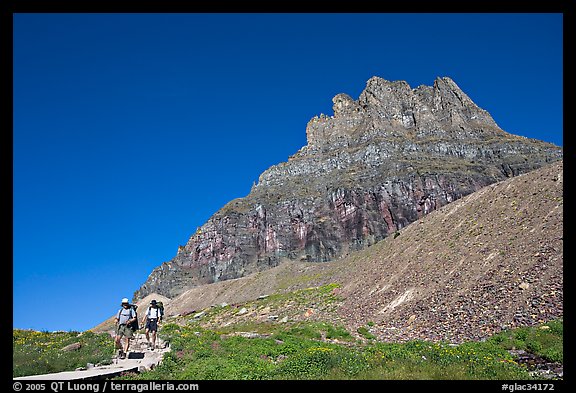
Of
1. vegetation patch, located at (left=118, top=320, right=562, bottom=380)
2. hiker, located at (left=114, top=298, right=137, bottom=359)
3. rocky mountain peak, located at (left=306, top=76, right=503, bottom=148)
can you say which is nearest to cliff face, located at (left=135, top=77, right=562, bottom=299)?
rocky mountain peak, located at (left=306, top=76, right=503, bottom=148)

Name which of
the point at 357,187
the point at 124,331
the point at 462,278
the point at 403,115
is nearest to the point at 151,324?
the point at 124,331

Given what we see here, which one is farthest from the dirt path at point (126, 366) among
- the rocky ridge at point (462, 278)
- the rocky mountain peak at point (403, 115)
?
the rocky mountain peak at point (403, 115)

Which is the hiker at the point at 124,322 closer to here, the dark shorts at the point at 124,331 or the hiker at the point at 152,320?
the dark shorts at the point at 124,331

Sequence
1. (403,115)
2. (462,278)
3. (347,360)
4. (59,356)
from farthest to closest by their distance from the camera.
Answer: (403,115)
(462,278)
(59,356)
(347,360)

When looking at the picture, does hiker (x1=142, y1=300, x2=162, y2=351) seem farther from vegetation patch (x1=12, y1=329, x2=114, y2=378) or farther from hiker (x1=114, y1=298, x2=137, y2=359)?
vegetation patch (x1=12, y1=329, x2=114, y2=378)

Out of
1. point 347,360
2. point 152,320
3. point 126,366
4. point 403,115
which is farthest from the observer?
point 403,115

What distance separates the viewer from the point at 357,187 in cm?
14075

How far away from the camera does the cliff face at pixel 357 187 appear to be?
131625 mm

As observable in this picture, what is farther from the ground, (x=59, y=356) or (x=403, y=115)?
(x=403, y=115)

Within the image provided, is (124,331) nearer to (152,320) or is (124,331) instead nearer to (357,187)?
(152,320)

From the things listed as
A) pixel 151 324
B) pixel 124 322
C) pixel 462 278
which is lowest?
pixel 151 324

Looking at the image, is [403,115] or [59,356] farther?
[403,115]
